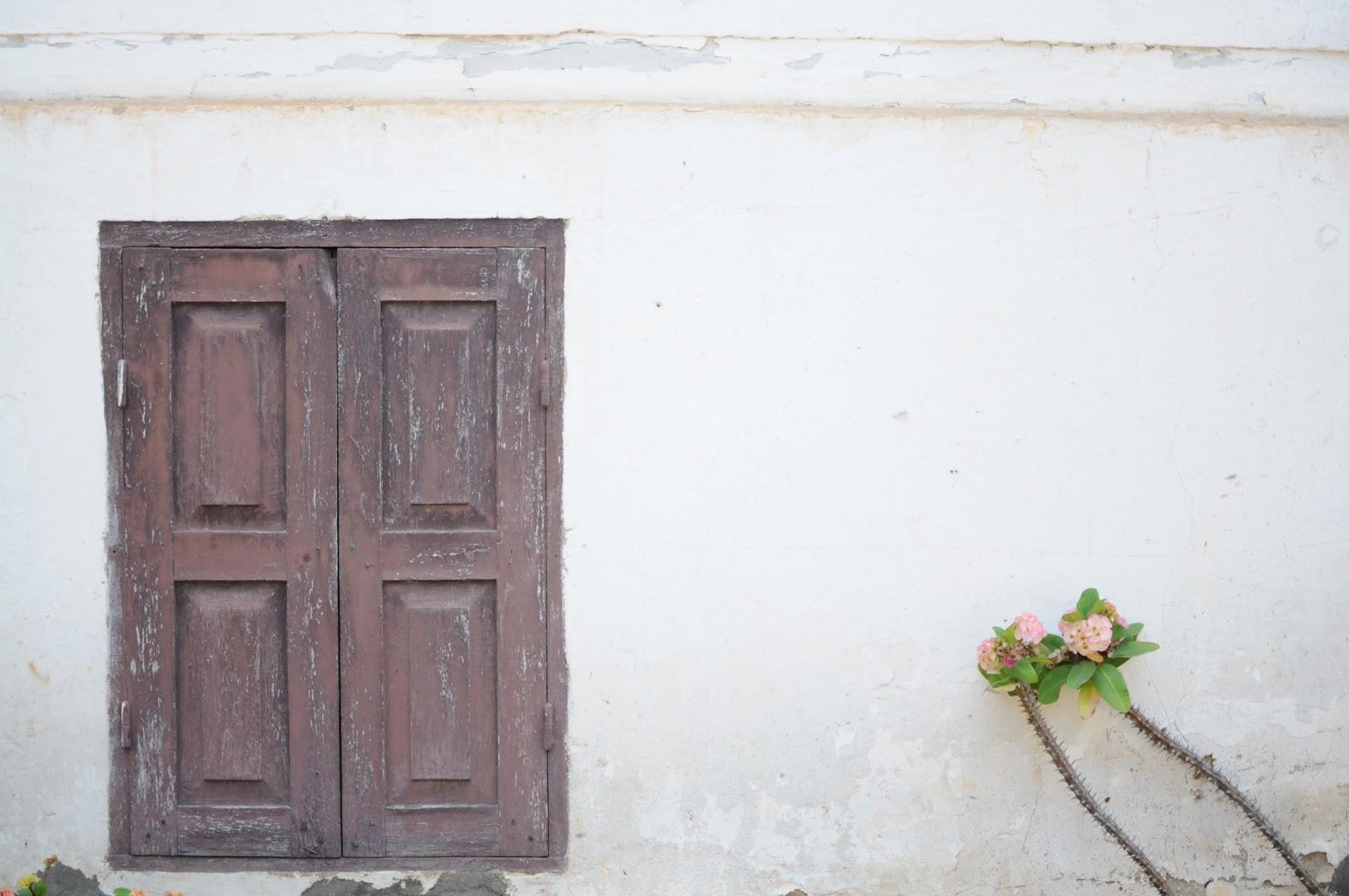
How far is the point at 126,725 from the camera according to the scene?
128 inches

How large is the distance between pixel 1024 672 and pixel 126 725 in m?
2.59

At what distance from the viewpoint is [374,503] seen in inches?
127

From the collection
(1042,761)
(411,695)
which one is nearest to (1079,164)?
(1042,761)

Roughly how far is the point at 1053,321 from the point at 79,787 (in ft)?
10.4

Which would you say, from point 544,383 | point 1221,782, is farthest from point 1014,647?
point 544,383

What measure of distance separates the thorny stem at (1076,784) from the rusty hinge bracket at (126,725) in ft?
8.52

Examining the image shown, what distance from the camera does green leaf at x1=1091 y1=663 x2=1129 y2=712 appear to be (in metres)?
3.11

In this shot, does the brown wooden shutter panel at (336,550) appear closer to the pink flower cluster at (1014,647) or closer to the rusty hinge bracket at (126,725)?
the rusty hinge bracket at (126,725)

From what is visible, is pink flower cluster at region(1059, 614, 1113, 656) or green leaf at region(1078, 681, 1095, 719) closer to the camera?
pink flower cluster at region(1059, 614, 1113, 656)

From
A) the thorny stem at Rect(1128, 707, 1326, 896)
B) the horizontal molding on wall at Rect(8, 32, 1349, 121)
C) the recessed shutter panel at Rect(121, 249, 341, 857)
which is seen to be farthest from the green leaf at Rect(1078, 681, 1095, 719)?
the recessed shutter panel at Rect(121, 249, 341, 857)

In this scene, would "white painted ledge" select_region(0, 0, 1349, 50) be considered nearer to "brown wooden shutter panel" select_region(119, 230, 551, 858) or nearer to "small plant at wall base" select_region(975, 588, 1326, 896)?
"brown wooden shutter panel" select_region(119, 230, 551, 858)

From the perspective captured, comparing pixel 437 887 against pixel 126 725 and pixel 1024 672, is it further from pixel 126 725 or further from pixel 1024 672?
pixel 1024 672

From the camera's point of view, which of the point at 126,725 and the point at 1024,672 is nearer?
the point at 1024,672

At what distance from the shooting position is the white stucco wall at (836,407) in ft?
10.6
